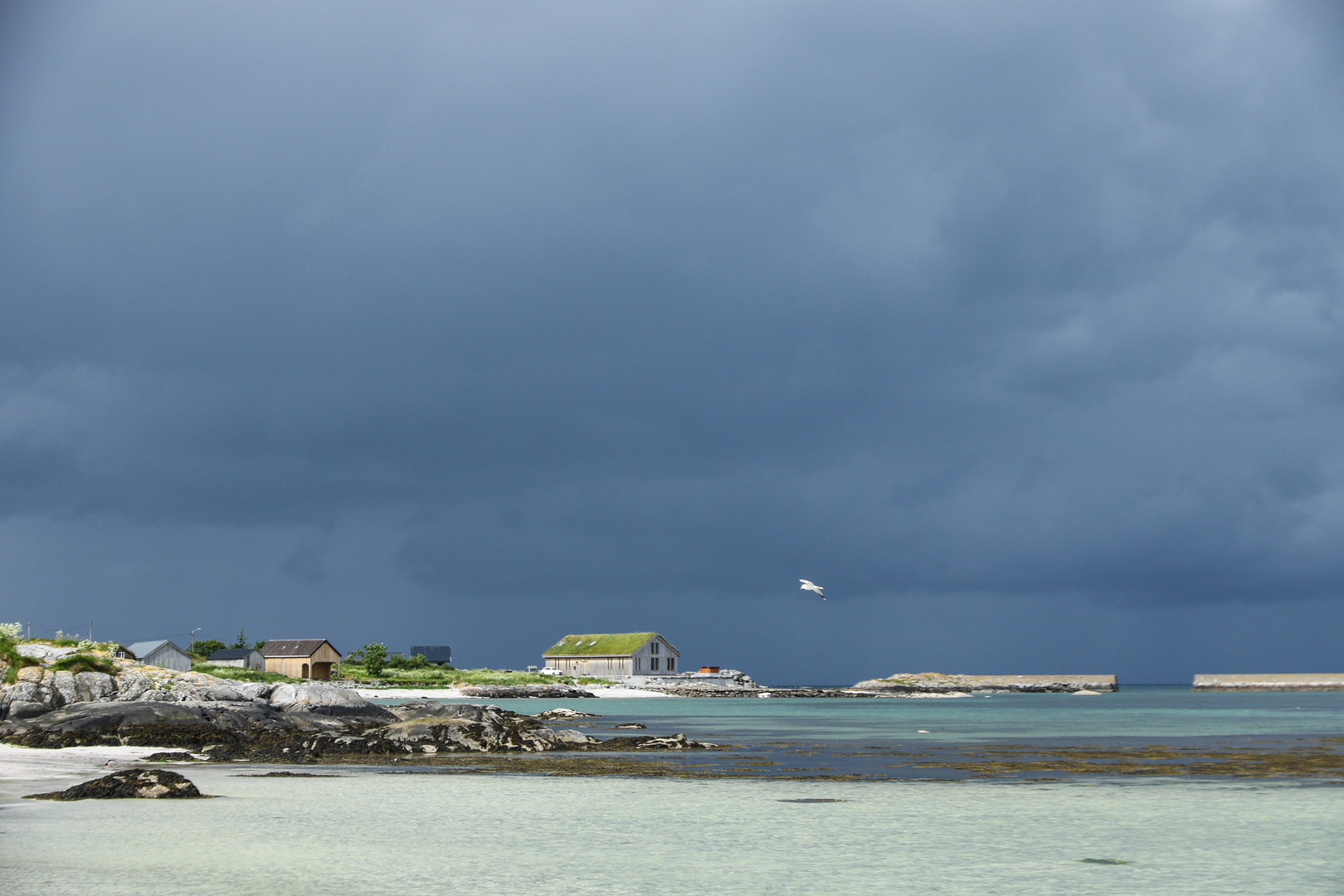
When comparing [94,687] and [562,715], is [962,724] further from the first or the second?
[94,687]

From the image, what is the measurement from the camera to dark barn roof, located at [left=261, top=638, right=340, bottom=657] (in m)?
105

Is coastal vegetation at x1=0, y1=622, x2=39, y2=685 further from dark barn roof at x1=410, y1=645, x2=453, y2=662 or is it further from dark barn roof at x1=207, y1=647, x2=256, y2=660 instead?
dark barn roof at x1=410, y1=645, x2=453, y2=662

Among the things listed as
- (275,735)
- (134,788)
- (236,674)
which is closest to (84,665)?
(275,735)

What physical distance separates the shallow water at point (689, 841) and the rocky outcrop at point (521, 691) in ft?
256

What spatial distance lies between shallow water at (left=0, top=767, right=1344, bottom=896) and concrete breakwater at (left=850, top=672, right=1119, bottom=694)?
Answer: 146136mm

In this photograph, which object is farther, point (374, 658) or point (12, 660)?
point (374, 658)

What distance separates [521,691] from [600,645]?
2742 cm

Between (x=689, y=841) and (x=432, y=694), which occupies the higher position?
(x=689, y=841)

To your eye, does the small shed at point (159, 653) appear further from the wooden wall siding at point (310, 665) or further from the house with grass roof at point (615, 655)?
the house with grass roof at point (615, 655)

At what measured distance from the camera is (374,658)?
110 meters

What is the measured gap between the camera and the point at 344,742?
3528cm

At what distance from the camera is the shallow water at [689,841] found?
12.9 meters

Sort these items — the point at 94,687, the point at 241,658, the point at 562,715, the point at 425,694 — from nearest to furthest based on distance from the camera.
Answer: the point at 94,687, the point at 562,715, the point at 425,694, the point at 241,658

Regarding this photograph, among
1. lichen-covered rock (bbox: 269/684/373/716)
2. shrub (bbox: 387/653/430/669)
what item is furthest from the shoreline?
lichen-covered rock (bbox: 269/684/373/716)
